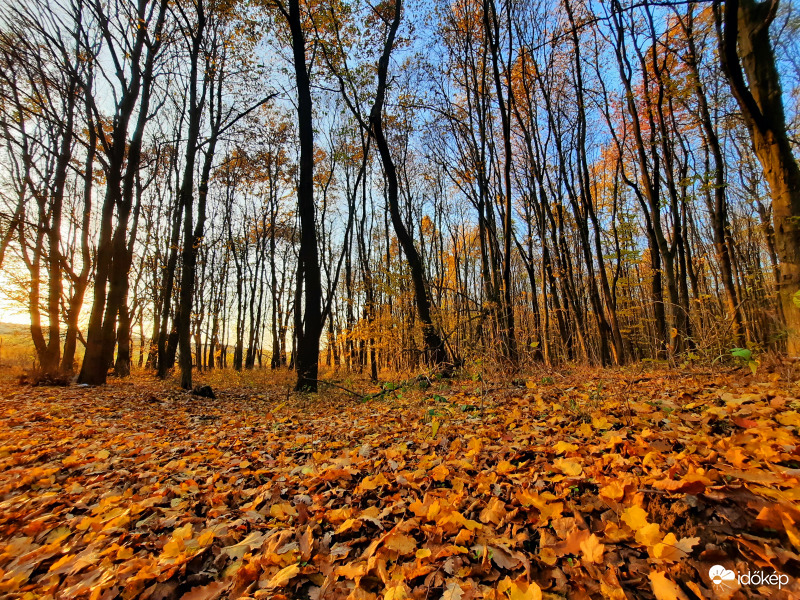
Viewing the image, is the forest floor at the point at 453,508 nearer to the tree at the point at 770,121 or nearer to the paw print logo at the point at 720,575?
the paw print logo at the point at 720,575

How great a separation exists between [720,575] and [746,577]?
2.6 inches

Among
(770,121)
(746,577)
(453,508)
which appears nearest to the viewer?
(746,577)

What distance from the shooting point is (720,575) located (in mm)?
1063

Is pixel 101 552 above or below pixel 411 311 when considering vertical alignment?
below

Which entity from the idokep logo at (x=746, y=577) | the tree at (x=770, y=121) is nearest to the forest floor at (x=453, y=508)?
the idokep logo at (x=746, y=577)

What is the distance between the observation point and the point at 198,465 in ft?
9.27

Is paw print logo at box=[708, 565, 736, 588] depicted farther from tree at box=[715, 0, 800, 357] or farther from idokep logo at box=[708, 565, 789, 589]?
tree at box=[715, 0, 800, 357]

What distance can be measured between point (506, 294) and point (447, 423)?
4.35 metres

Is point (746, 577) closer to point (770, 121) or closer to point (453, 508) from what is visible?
point (453, 508)

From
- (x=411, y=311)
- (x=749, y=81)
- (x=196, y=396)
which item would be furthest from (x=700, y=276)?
(x=196, y=396)

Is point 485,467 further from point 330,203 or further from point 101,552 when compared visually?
point 330,203

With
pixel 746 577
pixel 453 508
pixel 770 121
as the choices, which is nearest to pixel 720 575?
pixel 746 577

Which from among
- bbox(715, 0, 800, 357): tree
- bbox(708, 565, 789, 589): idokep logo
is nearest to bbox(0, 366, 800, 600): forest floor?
bbox(708, 565, 789, 589): idokep logo

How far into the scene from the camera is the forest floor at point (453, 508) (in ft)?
3.88
